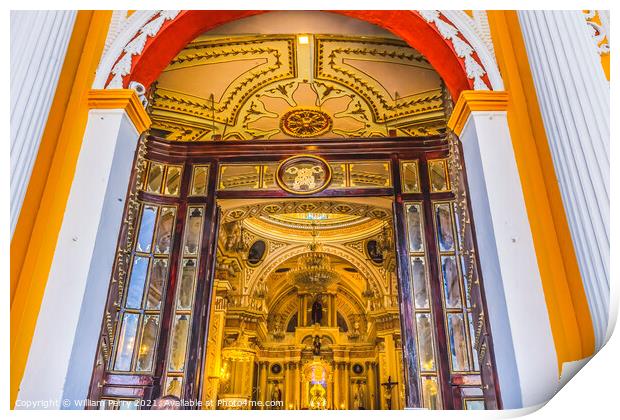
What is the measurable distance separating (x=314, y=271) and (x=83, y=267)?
10.2 meters

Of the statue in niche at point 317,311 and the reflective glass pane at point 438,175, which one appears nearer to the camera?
the reflective glass pane at point 438,175

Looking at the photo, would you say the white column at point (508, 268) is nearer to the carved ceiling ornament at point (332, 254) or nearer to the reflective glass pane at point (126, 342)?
the reflective glass pane at point (126, 342)

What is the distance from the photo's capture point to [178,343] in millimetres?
5477

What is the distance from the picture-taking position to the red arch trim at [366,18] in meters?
3.81

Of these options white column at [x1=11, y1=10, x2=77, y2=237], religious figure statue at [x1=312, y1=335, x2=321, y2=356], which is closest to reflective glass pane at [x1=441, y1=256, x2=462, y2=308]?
white column at [x1=11, y1=10, x2=77, y2=237]

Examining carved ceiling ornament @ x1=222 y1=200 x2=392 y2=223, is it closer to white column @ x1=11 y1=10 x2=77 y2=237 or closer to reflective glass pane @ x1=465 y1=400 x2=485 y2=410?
reflective glass pane @ x1=465 y1=400 x2=485 y2=410

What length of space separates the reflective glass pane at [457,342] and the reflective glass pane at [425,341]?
219mm

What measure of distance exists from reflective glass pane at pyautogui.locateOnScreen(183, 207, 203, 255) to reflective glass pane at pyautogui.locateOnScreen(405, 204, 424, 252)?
2660mm

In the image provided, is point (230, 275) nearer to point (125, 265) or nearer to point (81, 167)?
point (125, 265)

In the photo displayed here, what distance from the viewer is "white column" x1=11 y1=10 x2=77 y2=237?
2.57 m

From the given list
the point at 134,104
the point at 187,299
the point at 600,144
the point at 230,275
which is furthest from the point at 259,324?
the point at 600,144

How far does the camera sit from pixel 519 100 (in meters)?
3.31

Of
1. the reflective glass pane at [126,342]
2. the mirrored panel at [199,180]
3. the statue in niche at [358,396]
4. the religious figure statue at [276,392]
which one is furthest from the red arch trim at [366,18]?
A: the statue in niche at [358,396]

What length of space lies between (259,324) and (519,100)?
1210 centimetres
